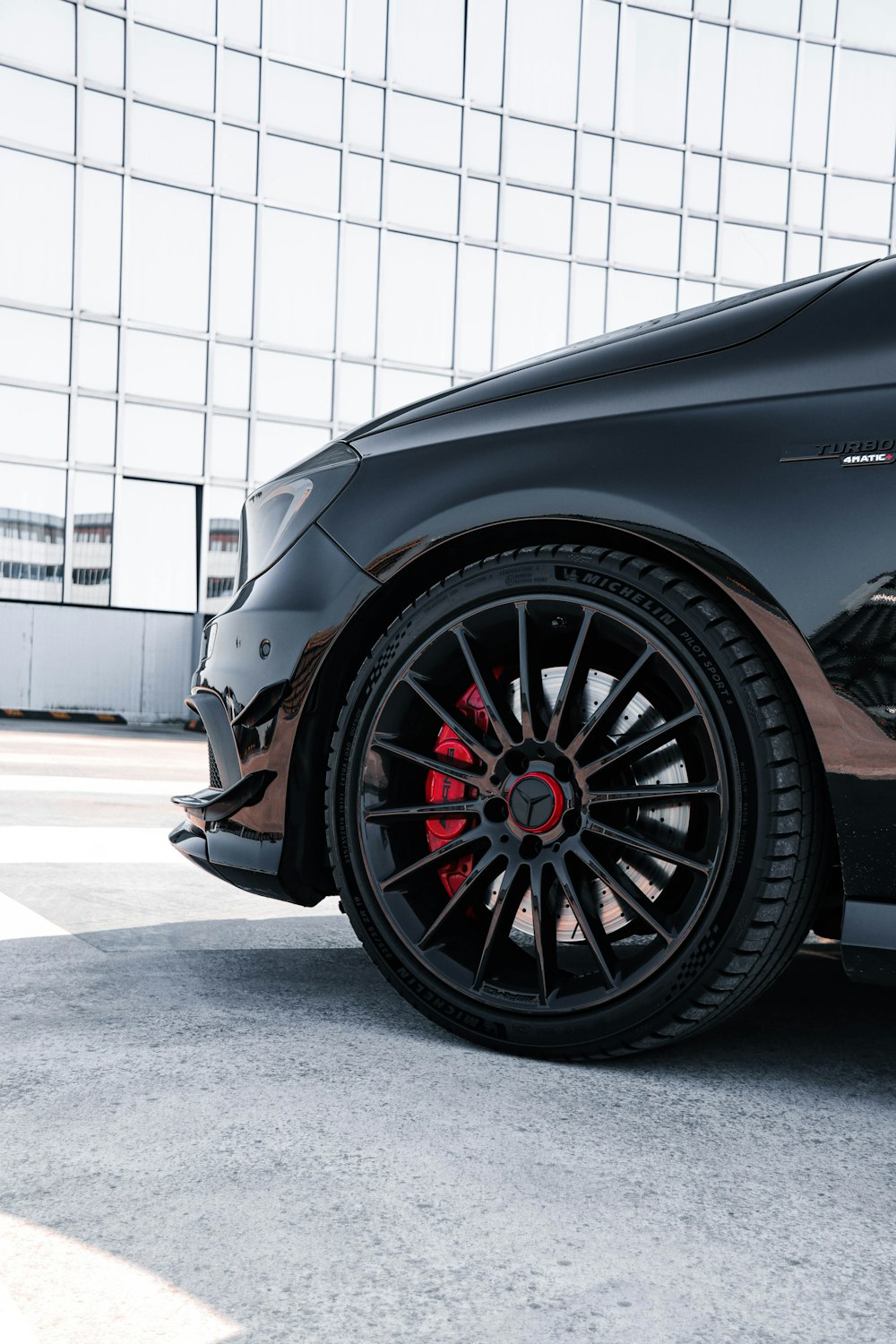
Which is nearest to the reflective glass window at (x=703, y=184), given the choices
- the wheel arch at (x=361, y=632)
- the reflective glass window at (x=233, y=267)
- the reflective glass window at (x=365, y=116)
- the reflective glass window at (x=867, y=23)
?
the reflective glass window at (x=867, y=23)

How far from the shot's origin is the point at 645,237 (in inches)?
903

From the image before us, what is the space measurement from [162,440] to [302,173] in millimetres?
4989

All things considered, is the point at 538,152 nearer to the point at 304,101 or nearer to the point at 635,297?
the point at 635,297

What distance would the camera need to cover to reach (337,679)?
242cm

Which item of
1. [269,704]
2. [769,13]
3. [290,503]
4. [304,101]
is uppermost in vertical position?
[769,13]

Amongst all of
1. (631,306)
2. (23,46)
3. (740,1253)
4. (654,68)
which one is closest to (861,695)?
(740,1253)

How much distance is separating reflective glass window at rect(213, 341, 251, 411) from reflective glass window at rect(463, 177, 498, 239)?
455 cm

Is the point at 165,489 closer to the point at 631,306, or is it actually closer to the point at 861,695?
the point at 631,306

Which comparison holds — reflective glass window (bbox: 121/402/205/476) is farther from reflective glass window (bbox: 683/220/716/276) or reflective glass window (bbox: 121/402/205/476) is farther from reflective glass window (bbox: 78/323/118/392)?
reflective glass window (bbox: 683/220/716/276)

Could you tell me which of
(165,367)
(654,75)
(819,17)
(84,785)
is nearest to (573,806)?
(84,785)

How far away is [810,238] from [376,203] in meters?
8.32

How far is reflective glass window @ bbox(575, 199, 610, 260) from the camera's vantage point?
73.6 feet

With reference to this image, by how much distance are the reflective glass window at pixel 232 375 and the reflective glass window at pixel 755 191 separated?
9.39 m

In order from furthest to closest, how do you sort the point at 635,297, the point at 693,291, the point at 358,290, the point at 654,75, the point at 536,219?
the point at 693,291 → the point at 635,297 → the point at 654,75 → the point at 536,219 → the point at 358,290
